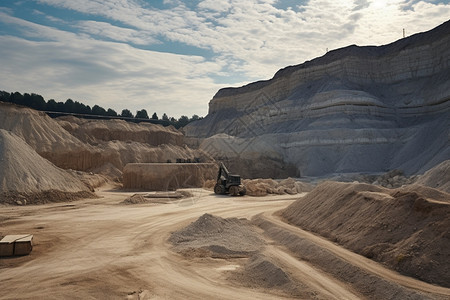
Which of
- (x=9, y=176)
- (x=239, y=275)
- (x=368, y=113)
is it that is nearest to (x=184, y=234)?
(x=239, y=275)

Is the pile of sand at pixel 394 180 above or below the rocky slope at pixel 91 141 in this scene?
below

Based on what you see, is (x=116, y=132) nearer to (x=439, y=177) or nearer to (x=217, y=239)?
(x=439, y=177)

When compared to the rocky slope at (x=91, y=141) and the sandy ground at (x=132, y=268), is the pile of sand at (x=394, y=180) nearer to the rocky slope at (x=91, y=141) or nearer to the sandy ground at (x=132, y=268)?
the sandy ground at (x=132, y=268)

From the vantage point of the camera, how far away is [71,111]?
219 ft

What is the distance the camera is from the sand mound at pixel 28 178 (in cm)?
1770

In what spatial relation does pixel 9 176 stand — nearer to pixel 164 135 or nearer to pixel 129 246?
pixel 129 246

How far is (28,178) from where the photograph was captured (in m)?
18.6

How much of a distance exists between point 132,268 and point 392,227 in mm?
5686

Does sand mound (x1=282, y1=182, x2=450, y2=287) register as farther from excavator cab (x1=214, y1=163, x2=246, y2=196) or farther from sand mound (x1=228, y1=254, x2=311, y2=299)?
excavator cab (x1=214, y1=163, x2=246, y2=196)

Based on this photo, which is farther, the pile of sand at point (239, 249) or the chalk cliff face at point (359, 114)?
the chalk cliff face at point (359, 114)

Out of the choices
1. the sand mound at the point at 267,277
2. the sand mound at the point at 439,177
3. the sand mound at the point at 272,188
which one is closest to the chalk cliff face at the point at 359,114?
the sand mound at the point at 272,188

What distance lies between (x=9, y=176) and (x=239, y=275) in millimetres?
15342

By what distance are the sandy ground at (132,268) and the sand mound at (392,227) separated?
1.19ft

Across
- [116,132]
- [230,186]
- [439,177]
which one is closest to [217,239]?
[439,177]
